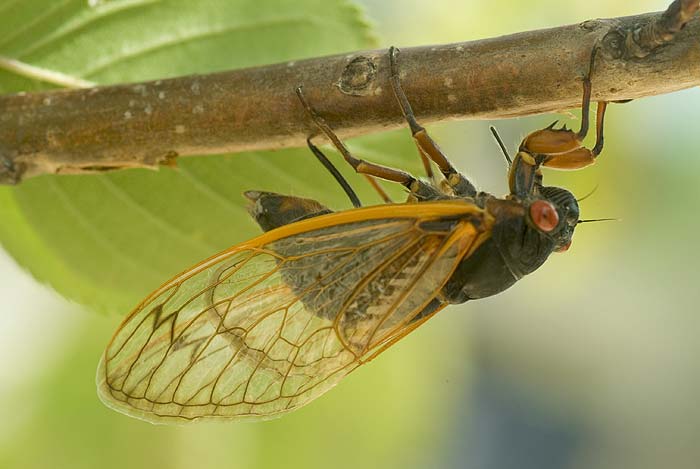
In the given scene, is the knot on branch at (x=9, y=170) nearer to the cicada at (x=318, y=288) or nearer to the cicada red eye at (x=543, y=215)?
the cicada at (x=318, y=288)

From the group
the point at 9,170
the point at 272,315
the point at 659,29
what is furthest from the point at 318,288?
the point at 659,29

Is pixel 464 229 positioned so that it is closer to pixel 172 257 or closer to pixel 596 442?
pixel 172 257

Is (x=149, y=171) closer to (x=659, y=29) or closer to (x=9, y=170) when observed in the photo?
(x=9, y=170)

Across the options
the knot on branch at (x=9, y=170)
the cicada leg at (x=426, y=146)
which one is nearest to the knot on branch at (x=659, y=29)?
the cicada leg at (x=426, y=146)

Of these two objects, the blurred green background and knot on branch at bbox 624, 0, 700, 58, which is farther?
the blurred green background

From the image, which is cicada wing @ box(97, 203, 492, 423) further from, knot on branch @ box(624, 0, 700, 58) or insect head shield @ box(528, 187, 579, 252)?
knot on branch @ box(624, 0, 700, 58)

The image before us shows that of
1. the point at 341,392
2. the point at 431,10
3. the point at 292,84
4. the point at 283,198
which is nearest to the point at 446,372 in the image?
the point at 341,392

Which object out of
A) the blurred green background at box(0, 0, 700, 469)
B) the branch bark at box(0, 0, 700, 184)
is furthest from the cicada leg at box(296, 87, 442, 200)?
the blurred green background at box(0, 0, 700, 469)
